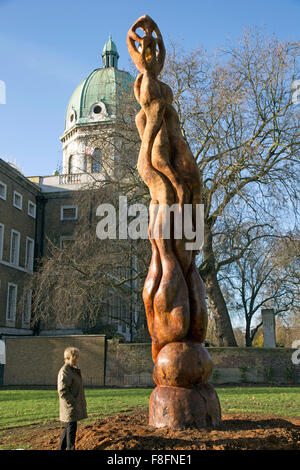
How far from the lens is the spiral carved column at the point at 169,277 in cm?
693

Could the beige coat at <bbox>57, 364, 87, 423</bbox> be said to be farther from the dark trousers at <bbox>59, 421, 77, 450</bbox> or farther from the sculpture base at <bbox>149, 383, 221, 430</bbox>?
the sculpture base at <bbox>149, 383, 221, 430</bbox>

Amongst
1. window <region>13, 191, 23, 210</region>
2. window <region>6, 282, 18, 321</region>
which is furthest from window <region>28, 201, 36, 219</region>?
window <region>6, 282, 18, 321</region>

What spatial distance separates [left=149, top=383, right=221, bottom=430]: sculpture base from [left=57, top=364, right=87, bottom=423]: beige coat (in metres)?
1.35

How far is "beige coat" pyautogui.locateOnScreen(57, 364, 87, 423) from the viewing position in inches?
229

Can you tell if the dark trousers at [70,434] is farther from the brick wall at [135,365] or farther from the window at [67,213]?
the window at [67,213]

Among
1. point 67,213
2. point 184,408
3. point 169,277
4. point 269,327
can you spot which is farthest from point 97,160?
point 184,408

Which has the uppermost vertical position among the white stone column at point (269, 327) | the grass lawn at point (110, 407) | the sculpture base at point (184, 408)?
the white stone column at point (269, 327)

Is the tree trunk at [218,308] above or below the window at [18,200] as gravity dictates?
below

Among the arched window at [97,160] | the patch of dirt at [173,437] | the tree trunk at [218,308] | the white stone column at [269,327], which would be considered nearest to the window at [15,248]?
the arched window at [97,160]

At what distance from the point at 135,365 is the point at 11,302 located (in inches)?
572

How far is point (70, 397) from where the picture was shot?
5879 millimetres

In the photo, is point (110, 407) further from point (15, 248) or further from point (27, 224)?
point (27, 224)

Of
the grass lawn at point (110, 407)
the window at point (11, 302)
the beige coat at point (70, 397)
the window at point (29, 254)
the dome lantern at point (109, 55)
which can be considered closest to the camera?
the beige coat at point (70, 397)
